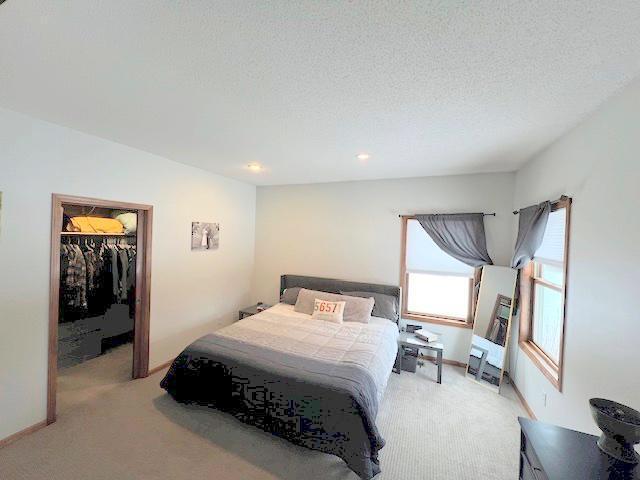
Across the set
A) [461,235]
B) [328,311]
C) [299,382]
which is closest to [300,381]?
[299,382]

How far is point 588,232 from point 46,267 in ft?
13.8

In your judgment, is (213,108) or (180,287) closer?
(213,108)

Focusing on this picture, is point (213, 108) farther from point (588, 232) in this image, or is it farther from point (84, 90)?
point (588, 232)

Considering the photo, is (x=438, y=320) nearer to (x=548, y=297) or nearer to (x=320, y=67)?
(x=548, y=297)

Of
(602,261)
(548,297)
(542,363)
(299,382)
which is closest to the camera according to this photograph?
(602,261)

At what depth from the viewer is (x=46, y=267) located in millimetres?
2234

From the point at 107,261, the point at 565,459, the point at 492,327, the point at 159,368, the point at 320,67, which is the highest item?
the point at 320,67

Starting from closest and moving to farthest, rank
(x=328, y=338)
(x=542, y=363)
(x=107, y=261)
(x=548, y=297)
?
(x=542, y=363) < (x=548, y=297) < (x=328, y=338) < (x=107, y=261)

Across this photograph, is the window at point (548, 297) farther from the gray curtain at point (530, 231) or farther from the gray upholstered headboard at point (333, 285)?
the gray upholstered headboard at point (333, 285)

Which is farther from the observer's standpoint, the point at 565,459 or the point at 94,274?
the point at 94,274

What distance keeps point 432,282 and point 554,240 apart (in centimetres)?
160

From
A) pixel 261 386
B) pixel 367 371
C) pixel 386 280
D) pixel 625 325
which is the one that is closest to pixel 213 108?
pixel 261 386

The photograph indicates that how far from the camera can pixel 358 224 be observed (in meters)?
4.12

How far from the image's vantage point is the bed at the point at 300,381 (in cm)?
189
